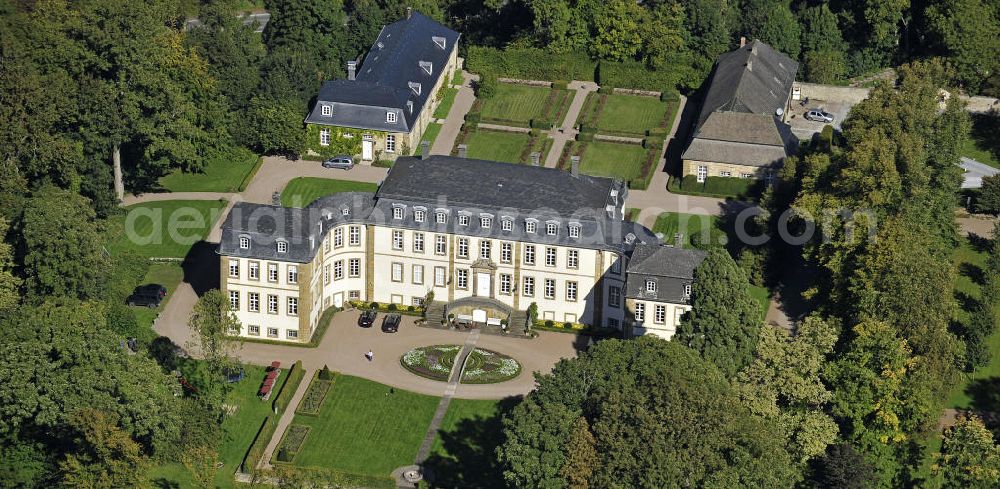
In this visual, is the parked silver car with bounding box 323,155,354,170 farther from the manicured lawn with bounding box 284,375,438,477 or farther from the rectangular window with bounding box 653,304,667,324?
the rectangular window with bounding box 653,304,667,324

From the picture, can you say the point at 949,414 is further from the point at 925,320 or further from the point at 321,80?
the point at 321,80

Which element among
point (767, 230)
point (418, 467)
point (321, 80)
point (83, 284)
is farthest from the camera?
point (321, 80)

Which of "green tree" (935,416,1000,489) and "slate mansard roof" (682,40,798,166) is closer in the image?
"green tree" (935,416,1000,489)

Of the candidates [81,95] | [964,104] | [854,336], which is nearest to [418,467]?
[854,336]

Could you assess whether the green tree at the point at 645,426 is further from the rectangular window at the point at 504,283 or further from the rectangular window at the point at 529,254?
the rectangular window at the point at 504,283

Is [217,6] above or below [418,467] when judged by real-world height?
above

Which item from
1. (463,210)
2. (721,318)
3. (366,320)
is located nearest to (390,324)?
(366,320)

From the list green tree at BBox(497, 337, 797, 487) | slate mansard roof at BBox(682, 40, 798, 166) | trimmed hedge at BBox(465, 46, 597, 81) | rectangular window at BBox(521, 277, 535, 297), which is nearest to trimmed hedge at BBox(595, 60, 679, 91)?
trimmed hedge at BBox(465, 46, 597, 81)
